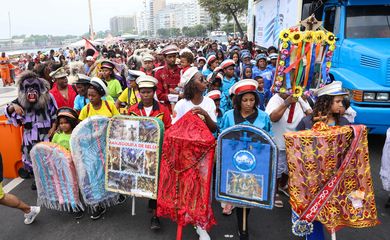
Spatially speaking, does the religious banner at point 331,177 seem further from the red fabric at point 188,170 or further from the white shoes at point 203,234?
the white shoes at point 203,234

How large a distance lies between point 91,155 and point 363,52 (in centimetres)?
496

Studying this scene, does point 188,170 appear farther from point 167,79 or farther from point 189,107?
point 167,79

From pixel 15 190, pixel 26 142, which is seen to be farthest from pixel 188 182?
pixel 15 190

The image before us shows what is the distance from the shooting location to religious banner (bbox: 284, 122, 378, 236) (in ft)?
8.89

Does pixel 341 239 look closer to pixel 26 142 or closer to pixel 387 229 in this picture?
pixel 387 229

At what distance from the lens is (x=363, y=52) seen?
5.75 metres

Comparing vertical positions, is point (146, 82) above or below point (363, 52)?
below

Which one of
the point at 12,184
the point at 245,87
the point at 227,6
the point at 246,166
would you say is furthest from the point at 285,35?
the point at 227,6

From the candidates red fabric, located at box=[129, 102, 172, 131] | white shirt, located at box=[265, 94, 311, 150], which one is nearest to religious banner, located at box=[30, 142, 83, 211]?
red fabric, located at box=[129, 102, 172, 131]

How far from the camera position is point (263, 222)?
387 cm

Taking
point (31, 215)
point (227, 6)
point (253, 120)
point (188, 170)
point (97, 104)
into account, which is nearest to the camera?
point (188, 170)

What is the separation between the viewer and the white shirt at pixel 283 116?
3697 millimetres

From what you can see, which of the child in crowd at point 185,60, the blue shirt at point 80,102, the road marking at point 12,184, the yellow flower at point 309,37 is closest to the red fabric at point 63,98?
the blue shirt at point 80,102

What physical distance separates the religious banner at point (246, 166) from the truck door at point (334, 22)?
463 centimetres
